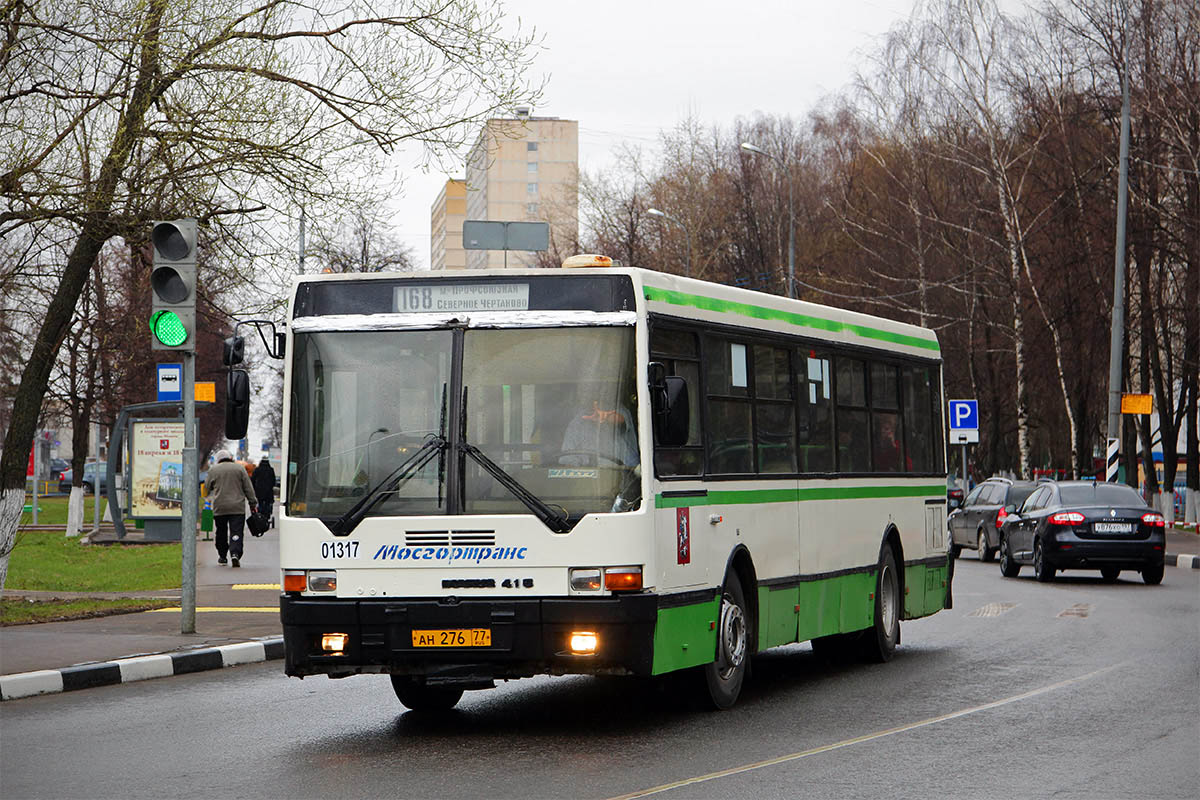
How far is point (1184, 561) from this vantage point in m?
31.0

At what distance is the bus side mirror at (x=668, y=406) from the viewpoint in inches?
400

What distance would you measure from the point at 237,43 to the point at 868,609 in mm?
8098

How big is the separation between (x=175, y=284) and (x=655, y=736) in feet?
23.6

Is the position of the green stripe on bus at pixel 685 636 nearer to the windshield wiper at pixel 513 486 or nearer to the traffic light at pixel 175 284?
the windshield wiper at pixel 513 486

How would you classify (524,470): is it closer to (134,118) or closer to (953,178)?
(134,118)

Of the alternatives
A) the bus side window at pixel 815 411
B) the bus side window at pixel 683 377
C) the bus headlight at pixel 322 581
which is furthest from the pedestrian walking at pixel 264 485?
the bus headlight at pixel 322 581

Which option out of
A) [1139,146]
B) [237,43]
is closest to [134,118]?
[237,43]

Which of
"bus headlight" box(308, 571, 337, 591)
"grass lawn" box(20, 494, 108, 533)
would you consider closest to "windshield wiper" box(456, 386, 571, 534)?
"bus headlight" box(308, 571, 337, 591)

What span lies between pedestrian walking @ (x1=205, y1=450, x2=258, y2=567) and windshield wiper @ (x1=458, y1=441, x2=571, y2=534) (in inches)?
669

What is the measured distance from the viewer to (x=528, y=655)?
1009cm

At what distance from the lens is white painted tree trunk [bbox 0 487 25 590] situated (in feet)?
57.9

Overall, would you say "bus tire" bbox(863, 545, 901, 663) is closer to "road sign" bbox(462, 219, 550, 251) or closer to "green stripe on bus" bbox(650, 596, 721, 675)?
"green stripe on bus" bbox(650, 596, 721, 675)

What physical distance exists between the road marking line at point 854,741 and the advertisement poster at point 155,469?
2402cm

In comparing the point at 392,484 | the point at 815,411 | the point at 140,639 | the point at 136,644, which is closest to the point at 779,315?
the point at 815,411
